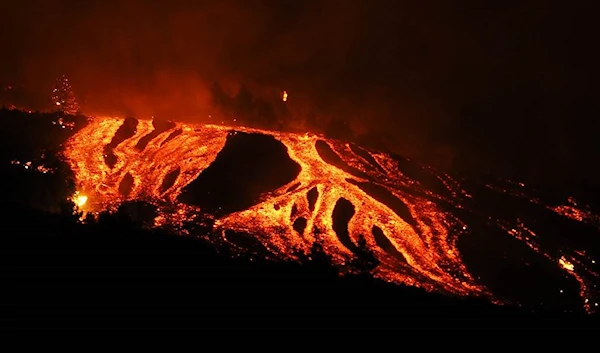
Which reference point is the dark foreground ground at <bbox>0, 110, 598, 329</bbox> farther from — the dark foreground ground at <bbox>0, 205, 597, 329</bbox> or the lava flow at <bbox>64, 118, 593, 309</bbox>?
the lava flow at <bbox>64, 118, 593, 309</bbox>

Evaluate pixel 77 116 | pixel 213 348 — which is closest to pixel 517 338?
pixel 213 348

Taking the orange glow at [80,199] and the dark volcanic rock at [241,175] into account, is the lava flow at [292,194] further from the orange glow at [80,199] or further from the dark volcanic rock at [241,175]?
the orange glow at [80,199]

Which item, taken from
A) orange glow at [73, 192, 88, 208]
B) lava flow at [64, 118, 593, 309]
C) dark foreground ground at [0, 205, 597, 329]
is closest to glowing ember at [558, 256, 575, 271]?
lava flow at [64, 118, 593, 309]

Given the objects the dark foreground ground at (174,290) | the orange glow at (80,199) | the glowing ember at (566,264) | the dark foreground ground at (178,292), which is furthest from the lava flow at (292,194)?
the dark foreground ground at (178,292)

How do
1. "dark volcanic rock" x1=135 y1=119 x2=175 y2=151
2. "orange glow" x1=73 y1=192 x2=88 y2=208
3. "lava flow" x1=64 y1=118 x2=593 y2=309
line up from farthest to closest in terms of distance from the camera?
"dark volcanic rock" x1=135 y1=119 x2=175 y2=151
"orange glow" x1=73 y1=192 x2=88 y2=208
"lava flow" x1=64 y1=118 x2=593 y2=309

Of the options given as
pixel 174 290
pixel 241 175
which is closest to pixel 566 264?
pixel 241 175
